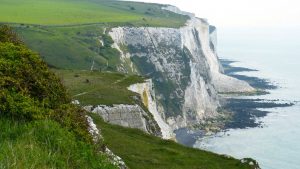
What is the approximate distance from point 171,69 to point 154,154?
11142 centimetres

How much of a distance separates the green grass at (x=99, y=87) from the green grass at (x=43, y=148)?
94.4 feet

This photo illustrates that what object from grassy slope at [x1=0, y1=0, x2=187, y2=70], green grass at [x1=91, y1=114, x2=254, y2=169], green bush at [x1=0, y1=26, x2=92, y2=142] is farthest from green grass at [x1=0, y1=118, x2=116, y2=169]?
grassy slope at [x1=0, y1=0, x2=187, y2=70]

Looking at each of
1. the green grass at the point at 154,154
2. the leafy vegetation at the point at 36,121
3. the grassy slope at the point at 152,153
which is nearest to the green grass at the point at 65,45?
the grassy slope at the point at 152,153

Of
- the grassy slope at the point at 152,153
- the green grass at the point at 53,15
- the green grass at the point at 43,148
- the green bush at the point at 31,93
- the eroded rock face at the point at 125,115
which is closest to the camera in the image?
the green grass at the point at 43,148

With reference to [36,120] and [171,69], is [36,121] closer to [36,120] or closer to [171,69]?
[36,120]

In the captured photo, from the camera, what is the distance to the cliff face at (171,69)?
132m

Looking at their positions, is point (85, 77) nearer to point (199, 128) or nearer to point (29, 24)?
point (199, 128)

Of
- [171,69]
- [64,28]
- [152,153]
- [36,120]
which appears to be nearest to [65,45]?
[64,28]

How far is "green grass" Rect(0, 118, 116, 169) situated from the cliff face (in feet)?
348

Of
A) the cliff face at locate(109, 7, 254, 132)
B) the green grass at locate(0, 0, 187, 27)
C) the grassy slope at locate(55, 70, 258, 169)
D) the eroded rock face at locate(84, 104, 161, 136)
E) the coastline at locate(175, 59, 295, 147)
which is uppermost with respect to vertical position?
the green grass at locate(0, 0, 187, 27)

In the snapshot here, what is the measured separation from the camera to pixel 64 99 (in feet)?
55.3

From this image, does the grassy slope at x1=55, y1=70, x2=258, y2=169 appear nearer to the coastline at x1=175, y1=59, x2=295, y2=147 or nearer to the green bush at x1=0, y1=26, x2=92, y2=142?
the green bush at x1=0, y1=26, x2=92, y2=142

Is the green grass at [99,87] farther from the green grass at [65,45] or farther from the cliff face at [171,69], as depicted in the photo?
the cliff face at [171,69]

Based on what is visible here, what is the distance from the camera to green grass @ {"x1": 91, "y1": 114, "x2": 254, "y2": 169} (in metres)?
29.8
